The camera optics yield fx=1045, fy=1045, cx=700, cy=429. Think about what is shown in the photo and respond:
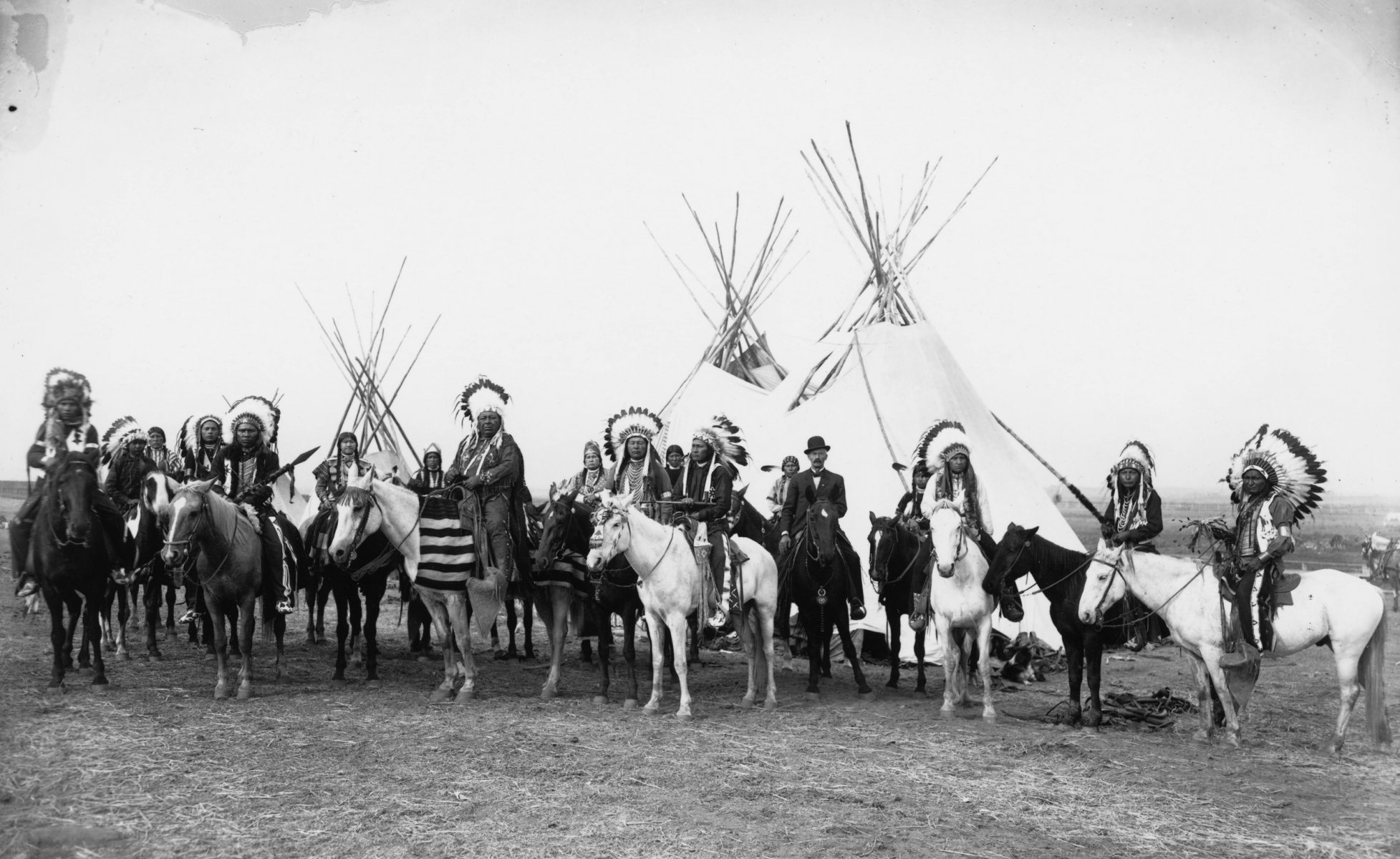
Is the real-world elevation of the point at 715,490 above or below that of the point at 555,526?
above

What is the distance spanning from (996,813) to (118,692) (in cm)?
661

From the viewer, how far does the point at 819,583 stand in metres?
9.35

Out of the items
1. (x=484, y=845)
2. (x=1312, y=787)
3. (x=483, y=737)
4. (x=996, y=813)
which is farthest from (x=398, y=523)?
(x=1312, y=787)

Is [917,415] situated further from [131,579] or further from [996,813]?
[131,579]

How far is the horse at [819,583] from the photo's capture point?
9.26 m

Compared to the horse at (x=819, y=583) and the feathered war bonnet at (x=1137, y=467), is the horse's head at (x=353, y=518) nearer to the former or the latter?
the horse at (x=819, y=583)

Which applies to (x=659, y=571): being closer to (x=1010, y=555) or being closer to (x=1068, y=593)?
(x=1010, y=555)

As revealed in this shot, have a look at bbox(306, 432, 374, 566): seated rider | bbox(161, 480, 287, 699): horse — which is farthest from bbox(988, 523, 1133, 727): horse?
bbox(161, 480, 287, 699): horse

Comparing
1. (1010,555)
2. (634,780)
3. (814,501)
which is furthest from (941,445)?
(634,780)

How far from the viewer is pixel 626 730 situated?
7.45 meters

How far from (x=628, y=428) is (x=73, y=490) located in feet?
14.0

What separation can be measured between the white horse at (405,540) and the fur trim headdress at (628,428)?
1775mm

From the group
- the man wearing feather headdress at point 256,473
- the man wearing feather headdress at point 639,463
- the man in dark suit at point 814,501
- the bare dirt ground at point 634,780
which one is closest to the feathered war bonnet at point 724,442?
the man wearing feather headdress at point 639,463

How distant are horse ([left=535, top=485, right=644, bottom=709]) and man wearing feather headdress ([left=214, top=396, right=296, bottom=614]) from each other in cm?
220
